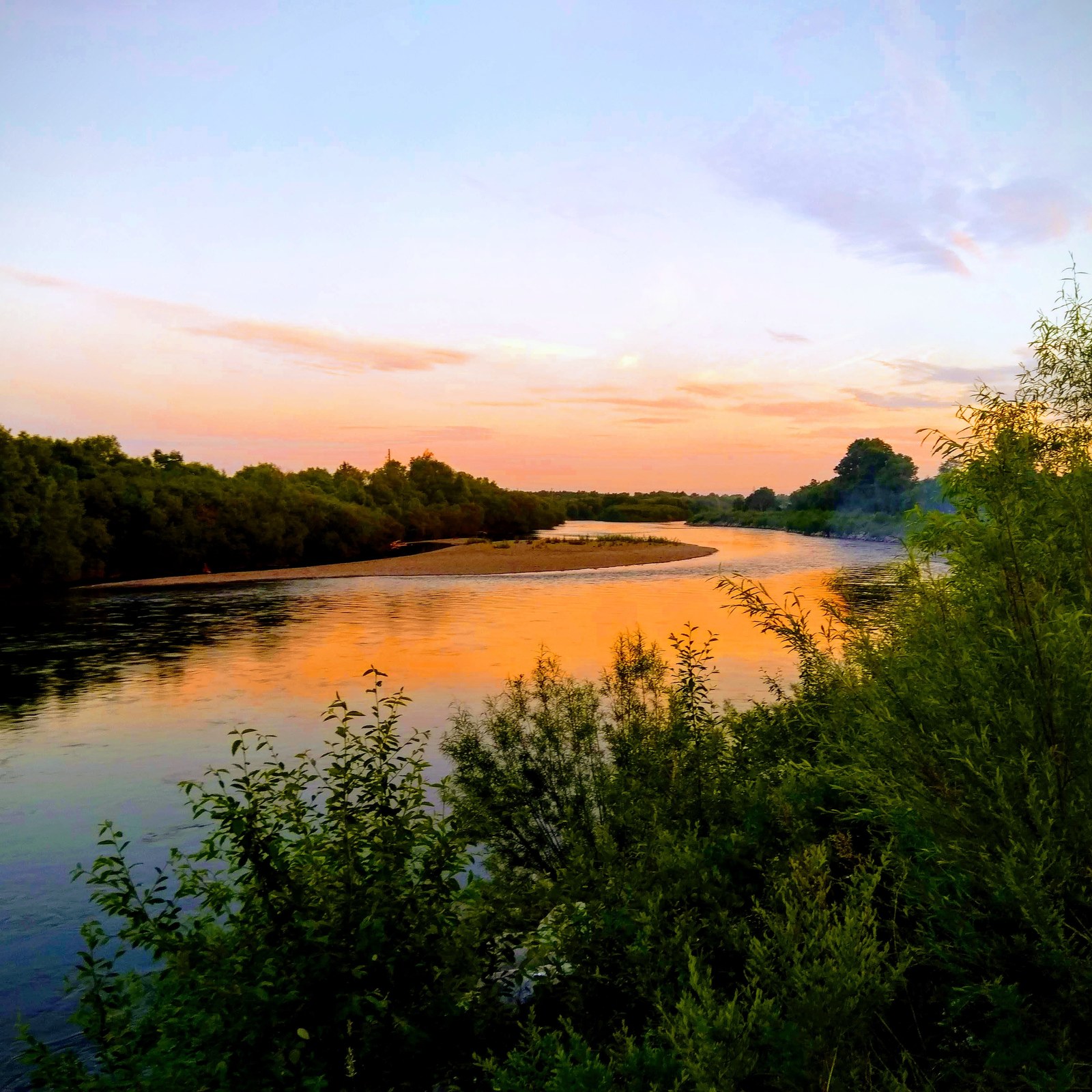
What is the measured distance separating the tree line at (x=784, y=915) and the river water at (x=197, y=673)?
1890mm

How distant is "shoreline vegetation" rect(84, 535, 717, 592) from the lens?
229ft

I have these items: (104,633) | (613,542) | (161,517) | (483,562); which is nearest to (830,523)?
(613,542)

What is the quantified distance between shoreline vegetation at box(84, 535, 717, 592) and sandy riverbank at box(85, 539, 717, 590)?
6cm

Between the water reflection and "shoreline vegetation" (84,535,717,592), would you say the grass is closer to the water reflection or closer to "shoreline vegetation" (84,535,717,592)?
"shoreline vegetation" (84,535,717,592)

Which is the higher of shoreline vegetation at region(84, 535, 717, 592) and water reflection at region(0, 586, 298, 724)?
shoreline vegetation at region(84, 535, 717, 592)

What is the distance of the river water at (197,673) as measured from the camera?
47.6 ft

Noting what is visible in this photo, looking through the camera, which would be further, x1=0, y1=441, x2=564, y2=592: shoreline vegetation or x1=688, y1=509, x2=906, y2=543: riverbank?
x1=688, y1=509, x2=906, y2=543: riverbank

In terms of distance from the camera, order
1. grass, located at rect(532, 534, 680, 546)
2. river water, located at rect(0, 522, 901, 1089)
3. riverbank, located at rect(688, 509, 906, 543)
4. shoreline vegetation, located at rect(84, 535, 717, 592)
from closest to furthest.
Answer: river water, located at rect(0, 522, 901, 1089) < shoreline vegetation, located at rect(84, 535, 717, 592) < grass, located at rect(532, 534, 680, 546) < riverbank, located at rect(688, 509, 906, 543)

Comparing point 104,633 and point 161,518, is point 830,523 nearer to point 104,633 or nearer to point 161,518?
point 161,518

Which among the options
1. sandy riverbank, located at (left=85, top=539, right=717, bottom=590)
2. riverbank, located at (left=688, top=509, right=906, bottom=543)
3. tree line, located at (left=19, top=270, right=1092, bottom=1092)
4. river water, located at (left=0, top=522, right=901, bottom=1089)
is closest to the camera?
tree line, located at (left=19, top=270, right=1092, bottom=1092)

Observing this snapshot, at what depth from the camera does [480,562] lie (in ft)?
256

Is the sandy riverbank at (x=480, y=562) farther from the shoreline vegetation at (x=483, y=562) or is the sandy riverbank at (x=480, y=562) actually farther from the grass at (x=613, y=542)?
the grass at (x=613, y=542)

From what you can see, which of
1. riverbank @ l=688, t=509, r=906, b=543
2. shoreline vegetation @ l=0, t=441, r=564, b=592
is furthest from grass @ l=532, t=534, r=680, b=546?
riverbank @ l=688, t=509, r=906, b=543

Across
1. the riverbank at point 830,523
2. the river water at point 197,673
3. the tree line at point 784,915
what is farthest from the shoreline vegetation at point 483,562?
the tree line at point 784,915
